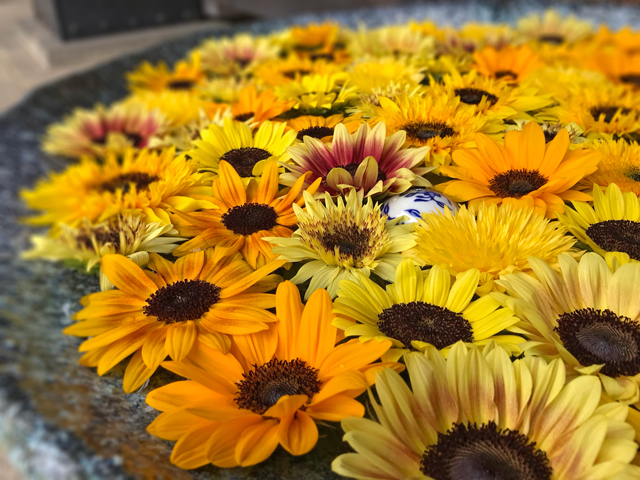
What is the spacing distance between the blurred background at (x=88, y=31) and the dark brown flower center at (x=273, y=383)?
1330 millimetres

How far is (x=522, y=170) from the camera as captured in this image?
1.23 feet

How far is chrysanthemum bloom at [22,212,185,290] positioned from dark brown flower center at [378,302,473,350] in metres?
0.15

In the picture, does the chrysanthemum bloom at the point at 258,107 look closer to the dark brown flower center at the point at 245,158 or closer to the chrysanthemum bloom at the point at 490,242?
the dark brown flower center at the point at 245,158

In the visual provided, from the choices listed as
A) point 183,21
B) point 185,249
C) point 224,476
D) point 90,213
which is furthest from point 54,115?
point 183,21

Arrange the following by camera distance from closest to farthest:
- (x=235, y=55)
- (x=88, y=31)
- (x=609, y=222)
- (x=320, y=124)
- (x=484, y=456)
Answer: (x=484, y=456), (x=609, y=222), (x=320, y=124), (x=235, y=55), (x=88, y=31)

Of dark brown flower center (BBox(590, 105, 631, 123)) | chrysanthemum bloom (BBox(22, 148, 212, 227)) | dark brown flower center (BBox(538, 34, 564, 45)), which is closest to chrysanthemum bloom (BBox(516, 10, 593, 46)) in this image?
dark brown flower center (BBox(538, 34, 564, 45))

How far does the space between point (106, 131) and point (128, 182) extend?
0.95ft

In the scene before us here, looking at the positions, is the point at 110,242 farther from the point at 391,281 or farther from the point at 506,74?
the point at 506,74

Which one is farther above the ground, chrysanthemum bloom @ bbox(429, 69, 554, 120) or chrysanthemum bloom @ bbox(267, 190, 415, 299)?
chrysanthemum bloom @ bbox(429, 69, 554, 120)

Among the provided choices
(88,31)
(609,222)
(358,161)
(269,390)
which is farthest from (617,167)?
(88,31)

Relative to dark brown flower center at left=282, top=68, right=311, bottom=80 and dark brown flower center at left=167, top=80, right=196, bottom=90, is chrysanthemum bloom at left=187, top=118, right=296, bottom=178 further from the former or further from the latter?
dark brown flower center at left=167, top=80, right=196, bottom=90

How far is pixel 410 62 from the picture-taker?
1.88 ft

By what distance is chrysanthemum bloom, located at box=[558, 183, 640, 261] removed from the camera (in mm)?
333

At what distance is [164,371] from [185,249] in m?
0.07
